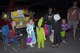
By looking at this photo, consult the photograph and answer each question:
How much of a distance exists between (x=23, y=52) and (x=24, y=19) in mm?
1830

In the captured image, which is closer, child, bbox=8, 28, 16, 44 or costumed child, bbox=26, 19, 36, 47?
child, bbox=8, 28, 16, 44

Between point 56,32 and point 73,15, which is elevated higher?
point 73,15

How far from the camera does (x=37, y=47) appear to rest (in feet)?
39.0

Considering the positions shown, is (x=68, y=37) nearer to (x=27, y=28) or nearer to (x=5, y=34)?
(x=27, y=28)

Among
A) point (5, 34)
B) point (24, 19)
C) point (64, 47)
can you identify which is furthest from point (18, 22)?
point (64, 47)

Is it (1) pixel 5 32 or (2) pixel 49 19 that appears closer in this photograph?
(1) pixel 5 32

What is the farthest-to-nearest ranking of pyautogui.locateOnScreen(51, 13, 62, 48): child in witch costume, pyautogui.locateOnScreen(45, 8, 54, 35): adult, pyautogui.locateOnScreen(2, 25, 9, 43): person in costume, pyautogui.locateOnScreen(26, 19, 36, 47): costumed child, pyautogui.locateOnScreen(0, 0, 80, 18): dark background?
pyautogui.locateOnScreen(0, 0, 80, 18): dark background, pyautogui.locateOnScreen(45, 8, 54, 35): adult, pyautogui.locateOnScreen(51, 13, 62, 48): child in witch costume, pyautogui.locateOnScreen(26, 19, 36, 47): costumed child, pyautogui.locateOnScreen(2, 25, 9, 43): person in costume

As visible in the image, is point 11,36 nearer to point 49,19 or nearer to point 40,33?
point 40,33

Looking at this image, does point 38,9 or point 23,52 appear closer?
point 23,52

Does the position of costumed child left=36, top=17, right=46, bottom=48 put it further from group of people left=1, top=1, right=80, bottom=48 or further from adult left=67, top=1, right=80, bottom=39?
adult left=67, top=1, right=80, bottom=39

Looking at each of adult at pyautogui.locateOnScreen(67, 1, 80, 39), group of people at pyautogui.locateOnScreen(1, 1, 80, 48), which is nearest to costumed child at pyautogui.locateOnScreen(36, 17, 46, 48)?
group of people at pyautogui.locateOnScreen(1, 1, 80, 48)
